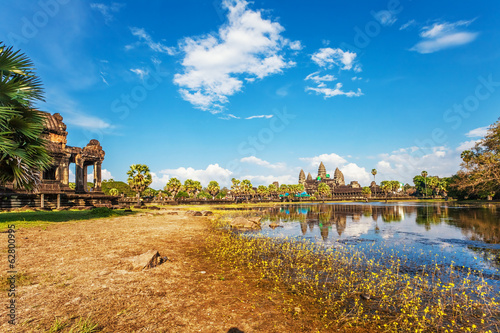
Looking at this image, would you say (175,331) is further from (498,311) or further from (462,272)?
(462,272)

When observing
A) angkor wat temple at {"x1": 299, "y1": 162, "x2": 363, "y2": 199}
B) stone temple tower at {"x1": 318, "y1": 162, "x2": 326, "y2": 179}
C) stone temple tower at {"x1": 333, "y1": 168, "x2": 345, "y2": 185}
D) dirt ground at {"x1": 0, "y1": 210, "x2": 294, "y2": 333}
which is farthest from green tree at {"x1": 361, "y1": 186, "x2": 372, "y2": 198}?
dirt ground at {"x1": 0, "y1": 210, "x2": 294, "y2": 333}

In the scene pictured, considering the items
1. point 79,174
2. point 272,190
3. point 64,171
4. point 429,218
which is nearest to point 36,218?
point 64,171

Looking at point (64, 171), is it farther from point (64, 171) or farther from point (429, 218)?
point (429, 218)

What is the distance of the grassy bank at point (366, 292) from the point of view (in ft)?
19.8

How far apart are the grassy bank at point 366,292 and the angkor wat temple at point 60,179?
98.6 feet

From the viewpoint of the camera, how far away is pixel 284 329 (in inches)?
215

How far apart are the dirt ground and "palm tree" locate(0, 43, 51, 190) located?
15.7ft

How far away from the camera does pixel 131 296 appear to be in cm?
683

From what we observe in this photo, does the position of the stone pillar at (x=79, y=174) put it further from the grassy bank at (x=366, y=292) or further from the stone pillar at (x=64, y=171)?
the grassy bank at (x=366, y=292)

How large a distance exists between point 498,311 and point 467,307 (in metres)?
0.72

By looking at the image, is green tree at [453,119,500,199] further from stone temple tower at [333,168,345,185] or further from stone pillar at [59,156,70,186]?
stone temple tower at [333,168,345,185]

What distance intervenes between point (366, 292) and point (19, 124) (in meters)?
17.3

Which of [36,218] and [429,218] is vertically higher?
[36,218]

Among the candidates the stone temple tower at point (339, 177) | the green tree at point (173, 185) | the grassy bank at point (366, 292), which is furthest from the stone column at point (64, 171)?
the stone temple tower at point (339, 177)
